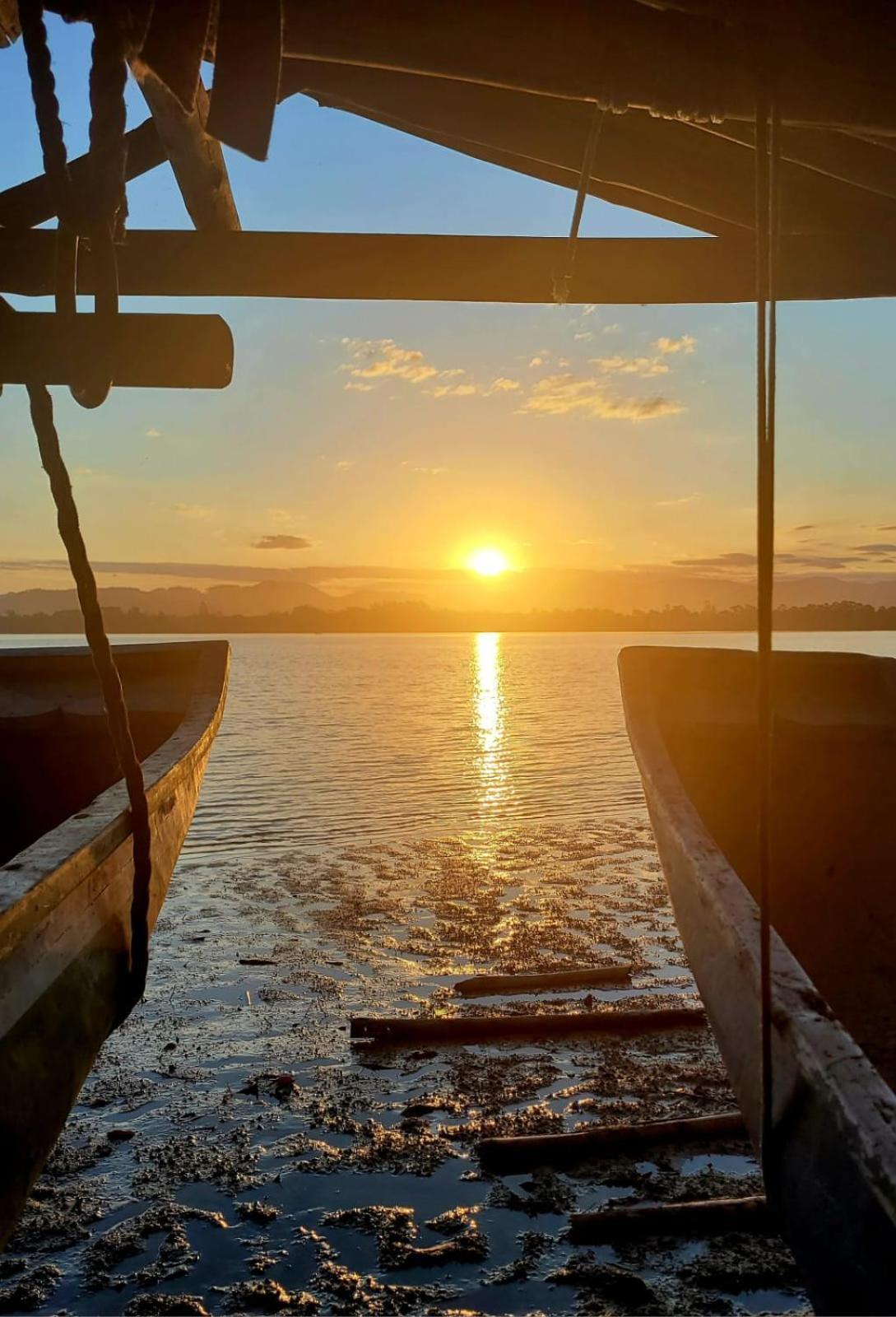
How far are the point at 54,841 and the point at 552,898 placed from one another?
7.07 metres

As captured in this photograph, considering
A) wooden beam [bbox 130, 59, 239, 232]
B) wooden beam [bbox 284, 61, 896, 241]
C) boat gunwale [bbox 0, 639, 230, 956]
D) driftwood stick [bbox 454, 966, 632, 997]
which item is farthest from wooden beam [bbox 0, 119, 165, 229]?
driftwood stick [bbox 454, 966, 632, 997]

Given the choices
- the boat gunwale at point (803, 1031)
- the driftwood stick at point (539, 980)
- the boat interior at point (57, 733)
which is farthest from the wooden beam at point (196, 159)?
the driftwood stick at point (539, 980)

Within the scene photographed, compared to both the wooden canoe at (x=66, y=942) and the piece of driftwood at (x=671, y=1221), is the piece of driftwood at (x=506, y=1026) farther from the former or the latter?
the wooden canoe at (x=66, y=942)

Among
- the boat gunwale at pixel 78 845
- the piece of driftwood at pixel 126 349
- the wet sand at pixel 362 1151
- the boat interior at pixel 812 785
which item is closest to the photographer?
the piece of driftwood at pixel 126 349

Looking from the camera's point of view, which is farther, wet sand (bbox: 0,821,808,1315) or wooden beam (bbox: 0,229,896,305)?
wooden beam (bbox: 0,229,896,305)

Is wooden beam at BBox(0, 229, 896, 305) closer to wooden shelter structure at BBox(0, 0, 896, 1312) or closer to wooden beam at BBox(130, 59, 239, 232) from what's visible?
wooden shelter structure at BBox(0, 0, 896, 1312)

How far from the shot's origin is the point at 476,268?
4.10m

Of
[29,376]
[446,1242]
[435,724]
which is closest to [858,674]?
[446,1242]

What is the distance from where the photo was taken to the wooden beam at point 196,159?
10.1ft

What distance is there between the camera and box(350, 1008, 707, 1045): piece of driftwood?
572 centimetres

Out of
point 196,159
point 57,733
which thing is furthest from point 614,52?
point 57,733

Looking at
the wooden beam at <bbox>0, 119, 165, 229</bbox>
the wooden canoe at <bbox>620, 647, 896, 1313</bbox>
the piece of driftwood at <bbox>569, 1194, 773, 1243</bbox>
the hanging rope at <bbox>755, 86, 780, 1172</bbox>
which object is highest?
the wooden beam at <bbox>0, 119, 165, 229</bbox>

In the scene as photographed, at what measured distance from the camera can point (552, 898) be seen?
30.0 feet

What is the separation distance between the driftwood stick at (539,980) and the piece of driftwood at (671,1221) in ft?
9.04
